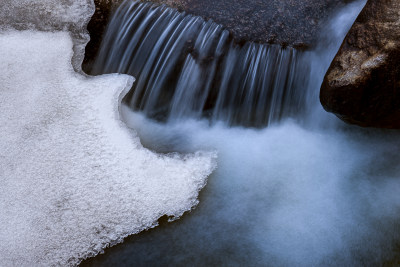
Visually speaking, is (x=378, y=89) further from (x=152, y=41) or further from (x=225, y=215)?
(x=152, y=41)

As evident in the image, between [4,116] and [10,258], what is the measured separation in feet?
4.22

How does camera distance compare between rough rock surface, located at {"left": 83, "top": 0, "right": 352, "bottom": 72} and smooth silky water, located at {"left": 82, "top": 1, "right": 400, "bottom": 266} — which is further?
rough rock surface, located at {"left": 83, "top": 0, "right": 352, "bottom": 72}

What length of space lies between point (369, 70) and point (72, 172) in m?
2.31

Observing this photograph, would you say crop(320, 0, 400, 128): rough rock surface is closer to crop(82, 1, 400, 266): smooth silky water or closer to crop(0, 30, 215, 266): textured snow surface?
crop(82, 1, 400, 266): smooth silky water

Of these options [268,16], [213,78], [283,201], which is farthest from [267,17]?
[283,201]

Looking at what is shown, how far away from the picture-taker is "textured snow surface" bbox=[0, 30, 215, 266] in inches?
98.4

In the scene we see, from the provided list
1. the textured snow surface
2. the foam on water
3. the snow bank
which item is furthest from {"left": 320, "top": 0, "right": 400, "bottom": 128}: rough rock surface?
the snow bank

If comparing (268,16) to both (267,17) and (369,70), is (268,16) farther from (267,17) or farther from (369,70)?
(369,70)

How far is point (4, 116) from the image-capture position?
3.15 m

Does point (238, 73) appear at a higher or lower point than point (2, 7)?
higher

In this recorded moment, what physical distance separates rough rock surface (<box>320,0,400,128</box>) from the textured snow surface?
1.12 m

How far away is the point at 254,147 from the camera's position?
3203 mm

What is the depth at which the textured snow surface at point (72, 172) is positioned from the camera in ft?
8.20

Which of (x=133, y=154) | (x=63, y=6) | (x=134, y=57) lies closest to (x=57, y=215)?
(x=133, y=154)
